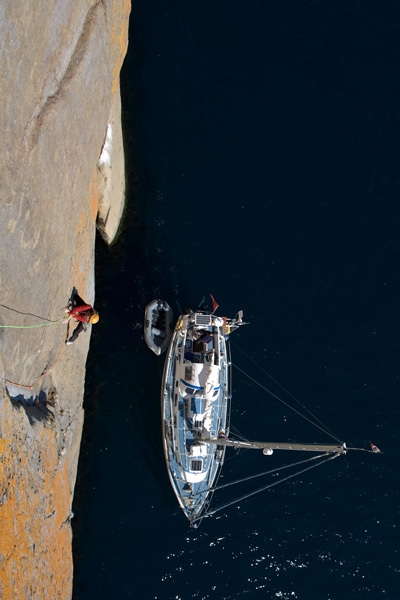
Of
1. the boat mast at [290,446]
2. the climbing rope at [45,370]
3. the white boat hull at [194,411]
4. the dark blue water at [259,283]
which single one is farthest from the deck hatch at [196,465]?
the climbing rope at [45,370]

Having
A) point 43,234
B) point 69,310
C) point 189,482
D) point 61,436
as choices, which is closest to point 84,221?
point 69,310

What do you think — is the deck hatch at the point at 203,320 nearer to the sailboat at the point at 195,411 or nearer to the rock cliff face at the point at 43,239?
the sailboat at the point at 195,411

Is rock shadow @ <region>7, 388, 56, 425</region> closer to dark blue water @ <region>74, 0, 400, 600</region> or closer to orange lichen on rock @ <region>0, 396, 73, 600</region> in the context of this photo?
orange lichen on rock @ <region>0, 396, 73, 600</region>

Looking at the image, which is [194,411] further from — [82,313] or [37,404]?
[37,404]

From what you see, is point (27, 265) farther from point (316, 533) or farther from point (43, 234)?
point (316, 533)

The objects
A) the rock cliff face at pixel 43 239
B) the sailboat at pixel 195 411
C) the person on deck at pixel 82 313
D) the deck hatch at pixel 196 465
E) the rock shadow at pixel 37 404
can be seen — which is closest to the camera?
the rock cliff face at pixel 43 239

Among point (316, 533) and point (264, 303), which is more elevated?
point (264, 303)
